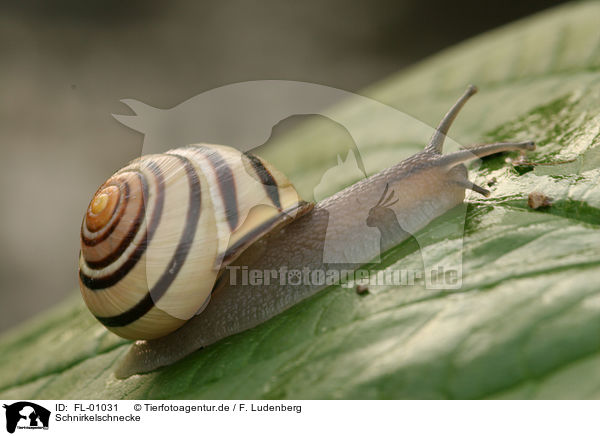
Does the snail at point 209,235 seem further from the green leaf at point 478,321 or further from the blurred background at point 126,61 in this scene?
the blurred background at point 126,61

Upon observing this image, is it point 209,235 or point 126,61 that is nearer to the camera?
point 209,235

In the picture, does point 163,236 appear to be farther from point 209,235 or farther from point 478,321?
point 478,321
